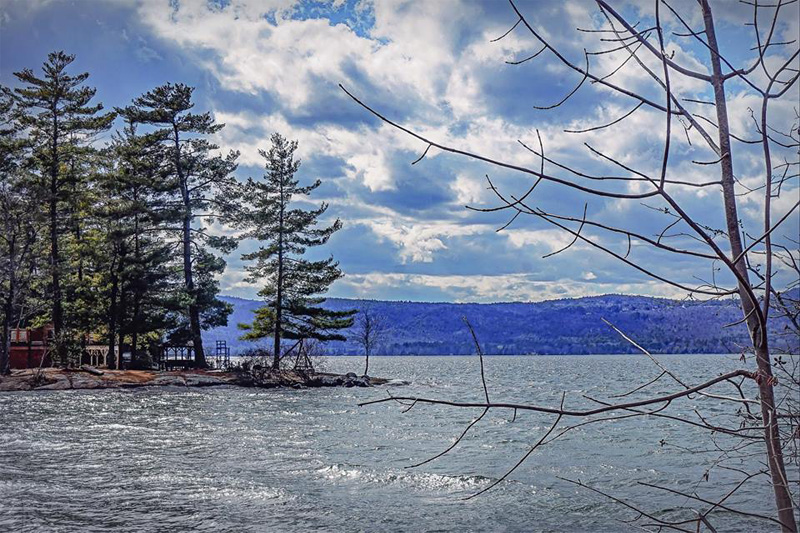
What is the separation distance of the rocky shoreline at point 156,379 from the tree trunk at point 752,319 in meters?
33.1

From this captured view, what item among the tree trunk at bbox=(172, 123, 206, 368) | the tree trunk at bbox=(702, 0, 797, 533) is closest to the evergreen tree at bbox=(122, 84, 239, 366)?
the tree trunk at bbox=(172, 123, 206, 368)

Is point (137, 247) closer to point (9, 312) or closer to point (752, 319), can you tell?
point (9, 312)

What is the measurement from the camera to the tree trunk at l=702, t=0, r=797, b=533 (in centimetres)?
180

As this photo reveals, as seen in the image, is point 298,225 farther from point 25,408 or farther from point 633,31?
point 633,31

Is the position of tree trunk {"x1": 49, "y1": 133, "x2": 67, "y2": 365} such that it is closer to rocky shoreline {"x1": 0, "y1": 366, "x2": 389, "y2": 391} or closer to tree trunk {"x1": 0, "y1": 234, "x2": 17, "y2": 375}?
rocky shoreline {"x1": 0, "y1": 366, "x2": 389, "y2": 391}

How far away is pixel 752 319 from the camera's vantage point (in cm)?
186

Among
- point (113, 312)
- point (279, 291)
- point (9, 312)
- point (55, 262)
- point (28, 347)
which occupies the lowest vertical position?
point (28, 347)

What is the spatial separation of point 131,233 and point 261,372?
10611mm

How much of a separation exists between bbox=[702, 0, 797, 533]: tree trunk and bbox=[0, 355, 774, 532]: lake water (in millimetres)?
2814

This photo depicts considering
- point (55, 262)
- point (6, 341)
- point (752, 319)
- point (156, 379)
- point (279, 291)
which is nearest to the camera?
point (752, 319)

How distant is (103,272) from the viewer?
4097 cm

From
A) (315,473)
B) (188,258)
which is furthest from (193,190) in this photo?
(315,473)

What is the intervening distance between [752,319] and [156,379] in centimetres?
3548

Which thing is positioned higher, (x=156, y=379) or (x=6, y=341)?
(x=6, y=341)
